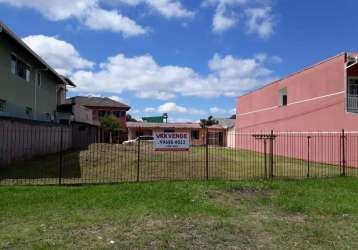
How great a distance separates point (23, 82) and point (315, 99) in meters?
18.6

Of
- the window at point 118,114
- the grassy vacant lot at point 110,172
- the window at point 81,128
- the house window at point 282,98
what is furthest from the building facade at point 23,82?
the window at point 118,114

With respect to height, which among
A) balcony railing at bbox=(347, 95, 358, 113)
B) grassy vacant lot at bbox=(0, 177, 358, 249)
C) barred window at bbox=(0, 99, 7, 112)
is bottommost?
grassy vacant lot at bbox=(0, 177, 358, 249)

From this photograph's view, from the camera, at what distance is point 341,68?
23500 mm

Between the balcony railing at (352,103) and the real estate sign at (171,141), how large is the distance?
13.3 meters

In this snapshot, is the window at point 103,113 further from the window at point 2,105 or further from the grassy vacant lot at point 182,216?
the grassy vacant lot at point 182,216

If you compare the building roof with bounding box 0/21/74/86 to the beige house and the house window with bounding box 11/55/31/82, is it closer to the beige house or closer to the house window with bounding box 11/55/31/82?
the house window with bounding box 11/55/31/82

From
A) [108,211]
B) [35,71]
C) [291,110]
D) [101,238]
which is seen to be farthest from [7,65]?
[291,110]

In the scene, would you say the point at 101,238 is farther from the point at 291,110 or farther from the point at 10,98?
the point at 291,110

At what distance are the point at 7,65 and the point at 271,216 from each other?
1625 cm

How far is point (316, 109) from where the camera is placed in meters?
27.0

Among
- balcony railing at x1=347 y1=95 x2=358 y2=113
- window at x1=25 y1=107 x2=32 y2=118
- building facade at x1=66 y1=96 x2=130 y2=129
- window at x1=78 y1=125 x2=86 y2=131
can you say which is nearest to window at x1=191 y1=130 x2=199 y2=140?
building facade at x1=66 y1=96 x2=130 y2=129

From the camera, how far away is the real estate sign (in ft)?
46.8

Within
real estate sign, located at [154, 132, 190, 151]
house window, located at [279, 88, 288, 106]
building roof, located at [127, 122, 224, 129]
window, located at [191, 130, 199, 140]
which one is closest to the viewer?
real estate sign, located at [154, 132, 190, 151]

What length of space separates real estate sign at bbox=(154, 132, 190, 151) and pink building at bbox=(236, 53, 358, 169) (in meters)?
5.06
